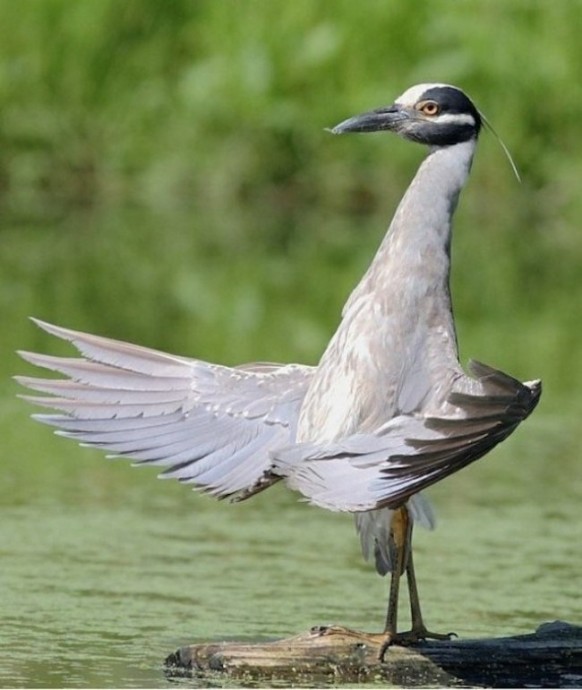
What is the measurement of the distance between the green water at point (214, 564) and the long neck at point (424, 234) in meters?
1.13

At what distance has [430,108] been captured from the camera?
5.90 meters

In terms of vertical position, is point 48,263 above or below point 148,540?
above

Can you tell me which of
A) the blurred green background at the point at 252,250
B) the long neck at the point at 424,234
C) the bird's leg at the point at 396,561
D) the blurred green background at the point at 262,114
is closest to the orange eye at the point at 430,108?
the long neck at the point at 424,234

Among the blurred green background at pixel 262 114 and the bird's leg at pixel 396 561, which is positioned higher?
the blurred green background at pixel 262 114

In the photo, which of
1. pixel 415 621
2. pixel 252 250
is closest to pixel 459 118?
pixel 415 621

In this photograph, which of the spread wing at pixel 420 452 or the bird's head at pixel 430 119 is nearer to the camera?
the spread wing at pixel 420 452

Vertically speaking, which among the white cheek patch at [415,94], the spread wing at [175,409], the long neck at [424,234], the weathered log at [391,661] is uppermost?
the white cheek patch at [415,94]

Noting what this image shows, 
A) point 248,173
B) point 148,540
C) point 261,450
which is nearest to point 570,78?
point 248,173

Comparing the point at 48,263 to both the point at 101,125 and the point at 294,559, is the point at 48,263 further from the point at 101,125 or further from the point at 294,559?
the point at 294,559

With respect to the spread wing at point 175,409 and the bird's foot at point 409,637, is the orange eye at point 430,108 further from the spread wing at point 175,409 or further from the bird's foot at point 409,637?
the bird's foot at point 409,637

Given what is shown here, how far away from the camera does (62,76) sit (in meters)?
24.6

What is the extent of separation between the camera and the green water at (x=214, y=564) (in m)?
6.13

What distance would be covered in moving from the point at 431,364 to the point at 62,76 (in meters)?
19.5

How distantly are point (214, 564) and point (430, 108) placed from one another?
1.97 meters
